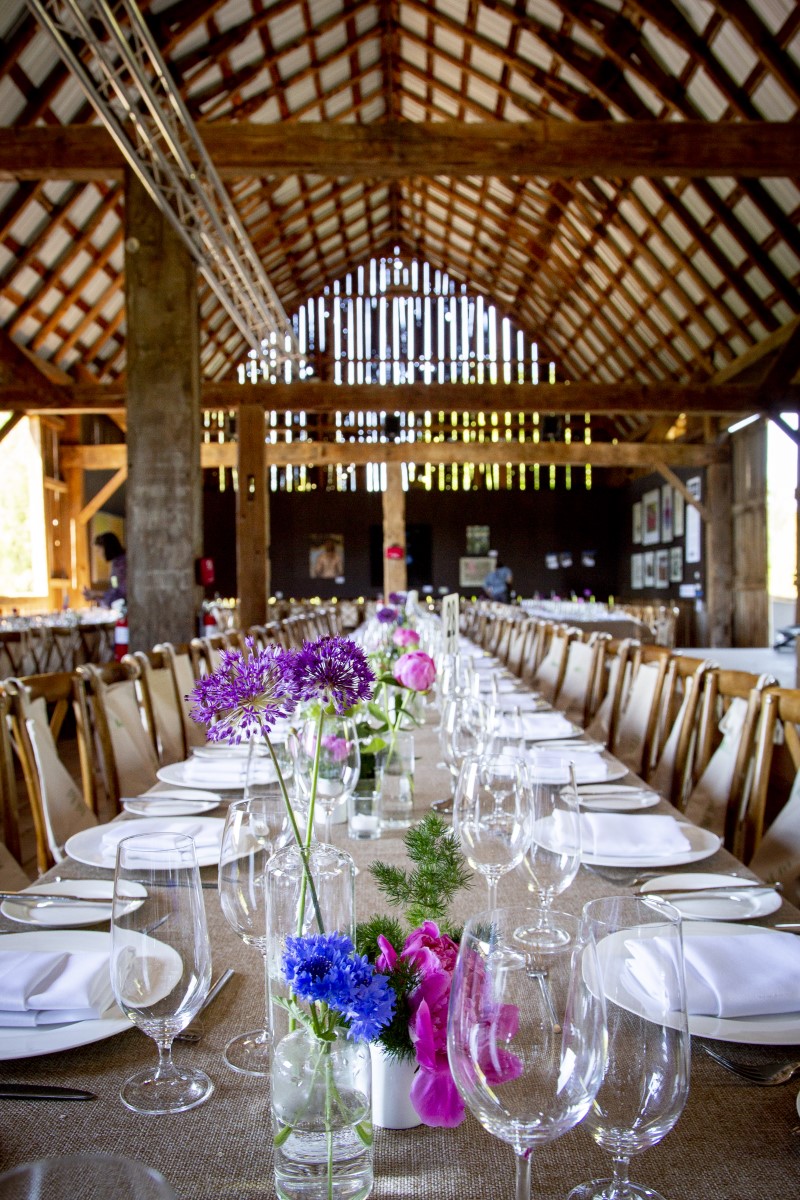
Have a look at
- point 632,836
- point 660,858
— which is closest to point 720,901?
point 660,858

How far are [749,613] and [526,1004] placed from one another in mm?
15721

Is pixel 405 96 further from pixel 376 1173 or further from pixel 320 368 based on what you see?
pixel 376 1173

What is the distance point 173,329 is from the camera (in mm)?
6199

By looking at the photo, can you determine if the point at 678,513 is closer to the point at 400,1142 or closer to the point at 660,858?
the point at 660,858

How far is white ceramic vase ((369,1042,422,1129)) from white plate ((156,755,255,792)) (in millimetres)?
1330

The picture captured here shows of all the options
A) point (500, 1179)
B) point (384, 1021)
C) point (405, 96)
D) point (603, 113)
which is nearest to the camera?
point (384, 1021)

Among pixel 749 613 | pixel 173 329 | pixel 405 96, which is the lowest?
pixel 749 613

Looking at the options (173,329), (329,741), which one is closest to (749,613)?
(173,329)

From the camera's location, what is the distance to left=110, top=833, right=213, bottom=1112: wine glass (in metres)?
0.78

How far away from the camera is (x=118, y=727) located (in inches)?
117

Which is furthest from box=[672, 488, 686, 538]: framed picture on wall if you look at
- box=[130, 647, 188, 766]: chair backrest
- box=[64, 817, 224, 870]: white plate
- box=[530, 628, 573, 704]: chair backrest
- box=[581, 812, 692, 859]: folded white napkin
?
box=[64, 817, 224, 870]: white plate

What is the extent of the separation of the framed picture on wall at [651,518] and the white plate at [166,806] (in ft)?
59.8

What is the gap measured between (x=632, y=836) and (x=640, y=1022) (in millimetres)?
970

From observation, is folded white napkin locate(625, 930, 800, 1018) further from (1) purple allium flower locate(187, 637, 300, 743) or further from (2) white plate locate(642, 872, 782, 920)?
(1) purple allium flower locate(187, 637, 300, 743)
